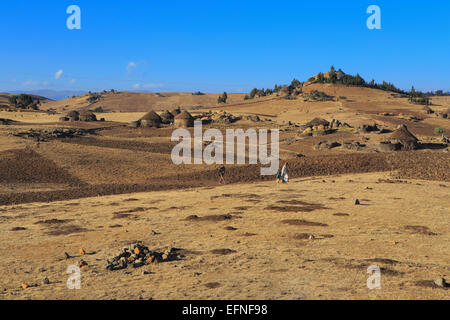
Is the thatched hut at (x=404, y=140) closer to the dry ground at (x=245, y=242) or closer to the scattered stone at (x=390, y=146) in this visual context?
the scattered stone at (x=390, y=146)

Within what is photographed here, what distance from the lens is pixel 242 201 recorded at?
60.6 ft

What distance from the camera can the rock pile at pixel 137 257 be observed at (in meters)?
10.1

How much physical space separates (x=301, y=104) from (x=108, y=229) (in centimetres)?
6004

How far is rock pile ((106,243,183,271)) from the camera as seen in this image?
1014 cm

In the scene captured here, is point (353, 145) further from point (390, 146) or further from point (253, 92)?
point (253, 92)

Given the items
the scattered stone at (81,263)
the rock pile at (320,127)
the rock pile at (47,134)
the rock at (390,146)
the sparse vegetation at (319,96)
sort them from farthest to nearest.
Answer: the sparse vegetation at (319,96)
the rock pile at (320,127)
the rock pile at (47,134)
the rock at (390,146)
the scattered stone at (81,263)

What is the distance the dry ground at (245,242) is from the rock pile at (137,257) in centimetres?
28

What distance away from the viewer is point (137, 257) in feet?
34.2

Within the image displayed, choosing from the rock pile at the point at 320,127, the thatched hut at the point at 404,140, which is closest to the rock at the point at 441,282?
the thatched hut at the point at 404,140

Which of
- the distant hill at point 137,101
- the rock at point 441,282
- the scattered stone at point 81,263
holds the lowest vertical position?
the scattered stone at point 81,263

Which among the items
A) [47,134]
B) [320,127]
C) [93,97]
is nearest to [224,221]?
[47,134]

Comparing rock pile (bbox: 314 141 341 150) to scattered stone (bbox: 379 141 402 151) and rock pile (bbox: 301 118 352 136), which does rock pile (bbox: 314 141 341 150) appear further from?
rock pile (bbox: 301 118 352 136)

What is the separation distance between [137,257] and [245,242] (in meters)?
3.22
